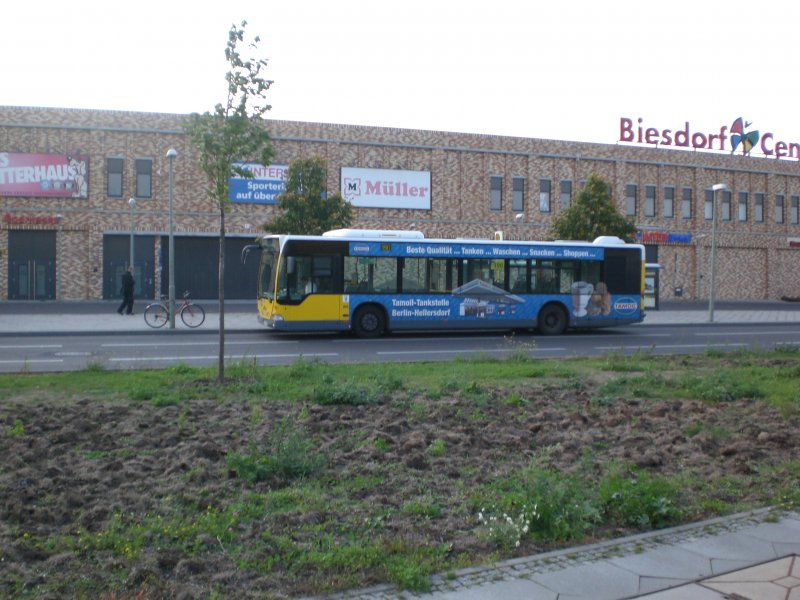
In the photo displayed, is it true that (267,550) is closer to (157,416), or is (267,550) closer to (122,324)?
(157,416)

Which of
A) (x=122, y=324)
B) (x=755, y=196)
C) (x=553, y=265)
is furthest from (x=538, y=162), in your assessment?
(x=122, y=324)

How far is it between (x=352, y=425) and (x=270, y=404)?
1.69m

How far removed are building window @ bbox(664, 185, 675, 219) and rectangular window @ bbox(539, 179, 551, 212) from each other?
382 inches

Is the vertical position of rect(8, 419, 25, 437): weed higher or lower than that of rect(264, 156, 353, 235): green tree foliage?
lower

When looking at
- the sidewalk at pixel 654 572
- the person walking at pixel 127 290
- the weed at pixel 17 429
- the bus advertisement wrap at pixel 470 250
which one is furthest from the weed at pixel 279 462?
the person walking at pixel 127 290

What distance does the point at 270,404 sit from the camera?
1069 centimetres

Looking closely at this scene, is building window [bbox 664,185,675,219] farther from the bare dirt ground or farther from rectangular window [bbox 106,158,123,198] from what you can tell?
the bare dirt ground

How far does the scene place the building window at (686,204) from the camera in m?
57.8

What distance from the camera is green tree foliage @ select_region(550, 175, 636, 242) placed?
40.5 m

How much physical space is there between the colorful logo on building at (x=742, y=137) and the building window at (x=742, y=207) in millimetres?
3106

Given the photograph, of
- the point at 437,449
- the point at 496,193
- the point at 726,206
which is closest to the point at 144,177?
the point at 496,193

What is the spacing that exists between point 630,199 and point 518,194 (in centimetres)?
894

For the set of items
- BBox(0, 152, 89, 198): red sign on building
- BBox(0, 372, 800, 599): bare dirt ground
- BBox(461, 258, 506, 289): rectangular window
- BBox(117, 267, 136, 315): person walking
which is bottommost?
BBox(0, 372, 800, 599): bare dirt ground

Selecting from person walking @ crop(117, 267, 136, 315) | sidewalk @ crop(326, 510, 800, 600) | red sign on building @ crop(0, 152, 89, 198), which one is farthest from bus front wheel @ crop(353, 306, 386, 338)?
red sign on building @ crop(0, 152, 89, 198)
